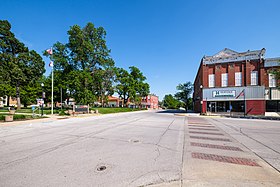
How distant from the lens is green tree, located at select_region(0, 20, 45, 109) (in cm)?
3356

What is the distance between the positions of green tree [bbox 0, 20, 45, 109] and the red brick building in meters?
42.7

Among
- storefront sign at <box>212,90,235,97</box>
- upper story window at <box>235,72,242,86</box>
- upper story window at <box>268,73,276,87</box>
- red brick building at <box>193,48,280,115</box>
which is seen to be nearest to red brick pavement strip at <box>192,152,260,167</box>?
red brick building at <box>193,48,280,115</box>

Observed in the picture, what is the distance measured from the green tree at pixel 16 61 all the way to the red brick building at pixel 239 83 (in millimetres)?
42672

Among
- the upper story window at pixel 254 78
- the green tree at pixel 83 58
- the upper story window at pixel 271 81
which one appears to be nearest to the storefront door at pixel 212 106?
the upper story window at pixel 254 78

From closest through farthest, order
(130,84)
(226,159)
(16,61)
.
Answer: (226,159) < (16,61) < (130,84)

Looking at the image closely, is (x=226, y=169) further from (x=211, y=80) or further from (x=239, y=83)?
(x=239, y=83)

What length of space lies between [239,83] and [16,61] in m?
49.9

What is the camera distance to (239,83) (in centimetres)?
2930

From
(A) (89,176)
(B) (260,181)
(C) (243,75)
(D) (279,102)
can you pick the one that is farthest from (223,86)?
(A) (89,176)

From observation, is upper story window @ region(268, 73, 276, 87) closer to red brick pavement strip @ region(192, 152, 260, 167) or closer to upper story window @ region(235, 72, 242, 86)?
upper story window @ region(235, 72, 242, 86)

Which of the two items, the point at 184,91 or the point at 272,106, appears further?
the point at 184,91

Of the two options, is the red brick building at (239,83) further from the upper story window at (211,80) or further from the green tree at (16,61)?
the green tree at (16,61)

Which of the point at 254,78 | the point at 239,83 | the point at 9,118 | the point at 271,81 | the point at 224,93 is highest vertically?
the point at 254,78

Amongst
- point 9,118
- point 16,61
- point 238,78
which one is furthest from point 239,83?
point 16,61
